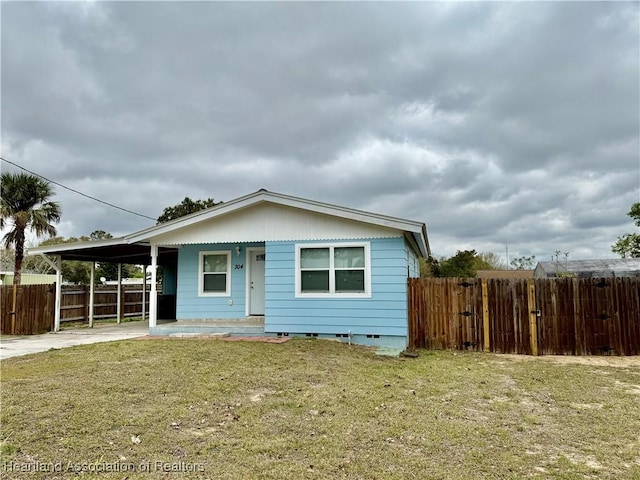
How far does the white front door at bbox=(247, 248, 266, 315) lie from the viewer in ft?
37.9

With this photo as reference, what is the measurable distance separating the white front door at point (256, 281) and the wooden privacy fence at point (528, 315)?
4.15m

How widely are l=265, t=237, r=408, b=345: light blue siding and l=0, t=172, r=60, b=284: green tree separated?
12.4 m

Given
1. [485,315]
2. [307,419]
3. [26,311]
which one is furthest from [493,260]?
[307,419]

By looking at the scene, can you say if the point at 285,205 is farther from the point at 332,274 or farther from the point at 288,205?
the point at 332,274

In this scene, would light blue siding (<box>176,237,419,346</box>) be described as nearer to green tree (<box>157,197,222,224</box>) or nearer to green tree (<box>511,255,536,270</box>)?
green tree (<box>157,197,222,224</box>)

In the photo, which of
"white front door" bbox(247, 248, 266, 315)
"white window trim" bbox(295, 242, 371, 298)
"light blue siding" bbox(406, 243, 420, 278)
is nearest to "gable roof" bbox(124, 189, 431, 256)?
"light blue siding" bbox(406, 243, 420, 278)

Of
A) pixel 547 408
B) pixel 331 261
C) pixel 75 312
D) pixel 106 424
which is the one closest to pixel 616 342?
pixel 547 408

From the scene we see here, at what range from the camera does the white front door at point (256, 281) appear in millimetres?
11562

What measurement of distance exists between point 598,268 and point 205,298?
12.7m

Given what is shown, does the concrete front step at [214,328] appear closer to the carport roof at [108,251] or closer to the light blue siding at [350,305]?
the light blue siding at [350,305]

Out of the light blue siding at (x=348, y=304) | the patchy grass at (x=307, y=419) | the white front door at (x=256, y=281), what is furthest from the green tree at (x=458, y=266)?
the patchy grass at (x=307, y=419)

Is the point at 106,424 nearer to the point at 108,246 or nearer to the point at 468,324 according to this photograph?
the point at 468,324

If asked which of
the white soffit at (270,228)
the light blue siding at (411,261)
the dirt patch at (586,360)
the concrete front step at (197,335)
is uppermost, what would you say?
the white soffit at (270,228)

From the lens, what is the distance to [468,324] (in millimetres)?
9734
